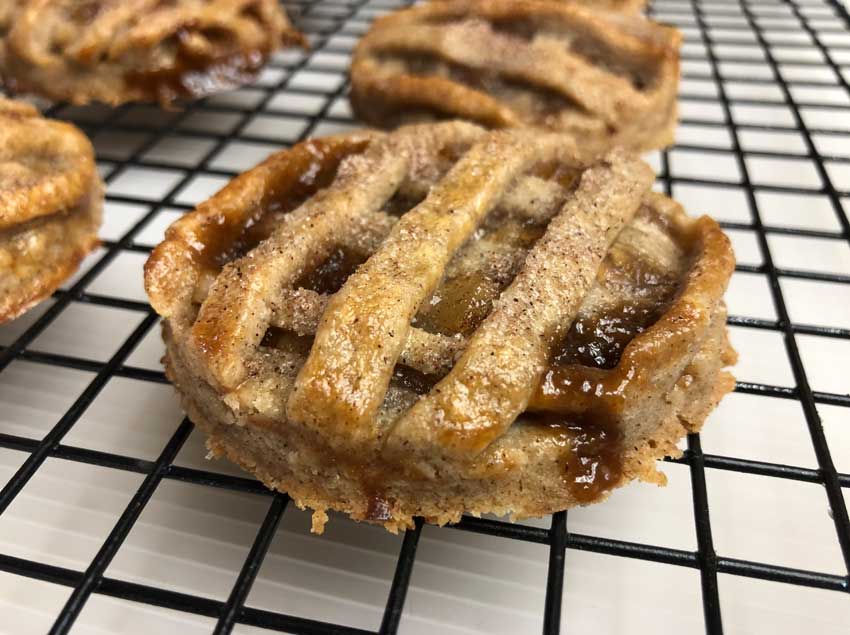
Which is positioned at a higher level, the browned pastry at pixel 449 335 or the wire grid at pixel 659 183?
the browned pastry at pixel 449 335

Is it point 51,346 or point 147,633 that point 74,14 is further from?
point 147,633

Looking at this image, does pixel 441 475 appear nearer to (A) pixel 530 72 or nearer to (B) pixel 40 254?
(B) pixel 40 254

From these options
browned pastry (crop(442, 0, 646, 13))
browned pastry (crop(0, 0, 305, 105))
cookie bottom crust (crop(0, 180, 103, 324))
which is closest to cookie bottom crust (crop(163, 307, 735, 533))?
cookie bottom crust (crop(0, 180, 103, 324))

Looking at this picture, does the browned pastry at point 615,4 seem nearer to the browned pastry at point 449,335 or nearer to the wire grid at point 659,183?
the wire grid at point 659,183

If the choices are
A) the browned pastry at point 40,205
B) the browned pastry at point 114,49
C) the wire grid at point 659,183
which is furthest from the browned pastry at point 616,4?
the browned pastry at point 40,205

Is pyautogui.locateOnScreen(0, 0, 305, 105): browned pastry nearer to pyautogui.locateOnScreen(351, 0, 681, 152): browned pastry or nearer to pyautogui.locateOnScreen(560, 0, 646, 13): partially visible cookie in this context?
pyautogui.locateOnScreen(351, 0, 681, 152): browned pastry

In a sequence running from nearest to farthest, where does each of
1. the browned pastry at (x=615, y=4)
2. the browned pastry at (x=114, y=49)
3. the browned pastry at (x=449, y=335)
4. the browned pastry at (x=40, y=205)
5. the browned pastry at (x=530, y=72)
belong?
1. the browned pastry at (x=449, y=335)
2. the browned pastry at (x=40, y=205)
3. the browned pastry at (x=530, y=72)
4. the browned pastry at (x=114, y=49)
5. the browned pastry at (x=615, y=4)

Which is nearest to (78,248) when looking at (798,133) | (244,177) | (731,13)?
(244,177)

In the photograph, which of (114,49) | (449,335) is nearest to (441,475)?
(449,335)
